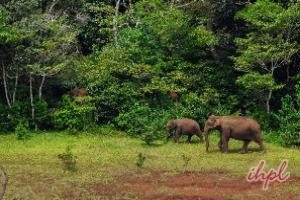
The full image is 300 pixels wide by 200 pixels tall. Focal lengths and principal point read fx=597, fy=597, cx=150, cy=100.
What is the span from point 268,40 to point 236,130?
15.0 feet

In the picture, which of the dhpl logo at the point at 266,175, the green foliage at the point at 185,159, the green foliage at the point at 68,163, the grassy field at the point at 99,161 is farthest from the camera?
the green foliage at the point at 185,159

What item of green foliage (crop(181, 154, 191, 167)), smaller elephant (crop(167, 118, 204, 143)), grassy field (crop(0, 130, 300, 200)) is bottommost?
grassy field (crop(0, 130, 300, 200))

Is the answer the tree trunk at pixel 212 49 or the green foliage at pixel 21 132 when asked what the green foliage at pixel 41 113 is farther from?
the tree trunk at pixel 212 49

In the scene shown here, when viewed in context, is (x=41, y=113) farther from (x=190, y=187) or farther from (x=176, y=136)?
(x=190, y=187)

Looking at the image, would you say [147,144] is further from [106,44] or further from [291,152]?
[106,44]

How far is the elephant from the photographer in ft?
63.8

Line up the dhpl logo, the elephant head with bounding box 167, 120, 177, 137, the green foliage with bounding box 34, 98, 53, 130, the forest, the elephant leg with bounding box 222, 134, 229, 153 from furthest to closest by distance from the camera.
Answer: the green foliage with bounding box 34, 98, 53, 130
the forest
the elephant head with bounding box 167, 120, 177, 137
the elephant leg with bounding box 222, 134, 229, 153
the dhpl logo

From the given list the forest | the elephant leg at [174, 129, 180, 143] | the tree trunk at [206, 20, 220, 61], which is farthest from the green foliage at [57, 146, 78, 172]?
the tree trunk at [206, 20, 220, 61]

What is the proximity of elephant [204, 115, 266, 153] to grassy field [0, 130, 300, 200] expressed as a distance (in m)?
0.32

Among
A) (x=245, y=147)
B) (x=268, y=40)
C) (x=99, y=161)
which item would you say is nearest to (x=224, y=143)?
(x=245, y=147)

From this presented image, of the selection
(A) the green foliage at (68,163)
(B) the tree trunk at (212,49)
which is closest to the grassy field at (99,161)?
(A) the green foliage at (68,163)

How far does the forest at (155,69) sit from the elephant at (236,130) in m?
1.59

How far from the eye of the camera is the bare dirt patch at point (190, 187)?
13.6 m

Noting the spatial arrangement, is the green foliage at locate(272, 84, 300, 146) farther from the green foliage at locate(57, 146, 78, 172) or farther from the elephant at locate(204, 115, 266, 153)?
the green foliage at locate(57, 146, 78, 172)
